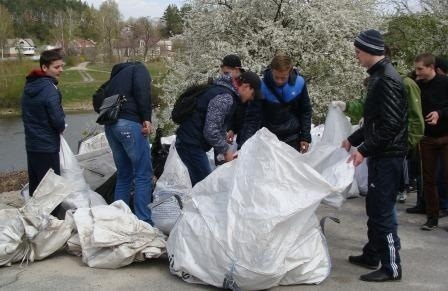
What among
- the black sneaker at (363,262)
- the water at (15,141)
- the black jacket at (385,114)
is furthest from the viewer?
the water at (15,141)

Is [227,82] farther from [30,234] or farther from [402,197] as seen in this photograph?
[402,197]

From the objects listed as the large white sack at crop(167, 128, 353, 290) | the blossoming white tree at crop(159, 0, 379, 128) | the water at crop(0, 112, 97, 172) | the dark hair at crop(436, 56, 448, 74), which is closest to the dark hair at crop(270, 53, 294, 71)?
the large white sack at crop(167, 128, 353, 290)

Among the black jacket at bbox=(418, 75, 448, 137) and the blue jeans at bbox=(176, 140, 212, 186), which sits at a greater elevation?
the black jacket at bbox=(418, 75, 448, 137)

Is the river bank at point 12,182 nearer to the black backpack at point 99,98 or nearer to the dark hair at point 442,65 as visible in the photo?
the black backpack at point 99,98

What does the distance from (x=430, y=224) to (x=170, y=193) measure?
2.30 m

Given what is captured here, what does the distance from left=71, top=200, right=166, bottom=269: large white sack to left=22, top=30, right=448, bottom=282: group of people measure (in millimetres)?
520

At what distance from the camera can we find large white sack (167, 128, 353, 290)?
3154mm

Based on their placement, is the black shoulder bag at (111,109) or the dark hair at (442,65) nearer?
the black shoulder bag at (111,109)

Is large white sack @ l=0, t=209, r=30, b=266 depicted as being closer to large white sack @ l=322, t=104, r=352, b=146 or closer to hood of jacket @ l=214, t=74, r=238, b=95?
hood of jacket @ l=214, t=74, r=238, b=95

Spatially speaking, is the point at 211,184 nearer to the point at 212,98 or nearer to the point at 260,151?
the point at 260,151

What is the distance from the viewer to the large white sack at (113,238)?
3.58m

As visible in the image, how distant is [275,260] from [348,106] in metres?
2.21

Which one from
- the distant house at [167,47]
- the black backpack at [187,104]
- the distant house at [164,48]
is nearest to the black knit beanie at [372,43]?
the black backpack at [187,104]

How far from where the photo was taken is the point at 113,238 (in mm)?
3594
